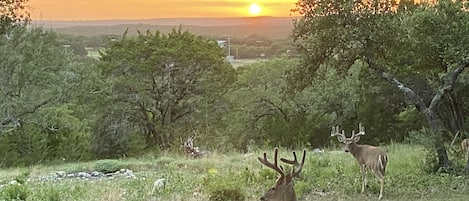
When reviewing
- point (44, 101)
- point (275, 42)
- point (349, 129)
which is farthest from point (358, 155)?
point (275, 42)

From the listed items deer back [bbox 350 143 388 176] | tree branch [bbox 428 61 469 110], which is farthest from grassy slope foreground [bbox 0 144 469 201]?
tree branch [bbox 428 61 469 110]

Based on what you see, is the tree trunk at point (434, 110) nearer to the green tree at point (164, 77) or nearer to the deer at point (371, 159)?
the deer at point (371, 159)

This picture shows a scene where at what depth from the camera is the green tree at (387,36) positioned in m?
13.4

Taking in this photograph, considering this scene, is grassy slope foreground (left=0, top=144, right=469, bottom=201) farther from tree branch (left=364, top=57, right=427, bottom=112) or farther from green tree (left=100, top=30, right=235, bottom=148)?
green tree (left=100, top=30, right=235, bottom=148)

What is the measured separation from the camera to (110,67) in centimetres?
3219

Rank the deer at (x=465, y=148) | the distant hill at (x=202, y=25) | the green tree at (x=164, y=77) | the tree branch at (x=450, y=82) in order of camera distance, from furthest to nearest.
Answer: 1. the distant hill at (x=202, y=25)
2. the green tree at (x=164, y=77)
3. the deer at (x=465, y=148)
4. the tree branch at (x=450, y=82)

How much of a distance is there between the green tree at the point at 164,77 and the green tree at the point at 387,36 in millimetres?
17302

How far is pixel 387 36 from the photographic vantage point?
14.2 m

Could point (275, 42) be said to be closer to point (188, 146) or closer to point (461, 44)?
point (188, 146)

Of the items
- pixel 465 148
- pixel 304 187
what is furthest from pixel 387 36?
pixel 304 187

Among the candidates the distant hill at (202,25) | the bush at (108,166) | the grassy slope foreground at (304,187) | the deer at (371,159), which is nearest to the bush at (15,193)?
the grassy slope foreground at (304,187)

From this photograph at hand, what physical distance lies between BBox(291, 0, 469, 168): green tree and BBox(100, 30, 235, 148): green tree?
17.3m

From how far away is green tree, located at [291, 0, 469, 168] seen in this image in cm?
1337

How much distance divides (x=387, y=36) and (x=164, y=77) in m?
19.2
